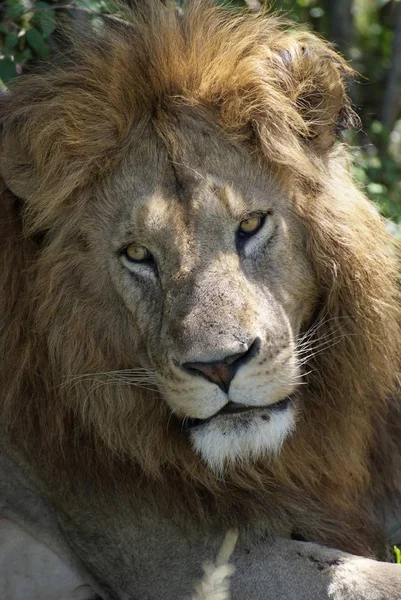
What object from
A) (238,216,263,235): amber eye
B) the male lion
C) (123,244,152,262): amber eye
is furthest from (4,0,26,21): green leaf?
(238,216,263,235): amber eye

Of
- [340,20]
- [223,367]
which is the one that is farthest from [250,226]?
[340,20]

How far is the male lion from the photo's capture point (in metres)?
3.41

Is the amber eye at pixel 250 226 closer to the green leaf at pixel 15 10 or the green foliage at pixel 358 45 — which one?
the green foliage at pixel 358 45

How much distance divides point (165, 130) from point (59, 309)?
68 centimetres

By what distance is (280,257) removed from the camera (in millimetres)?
3445

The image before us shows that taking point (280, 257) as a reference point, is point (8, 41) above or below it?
above

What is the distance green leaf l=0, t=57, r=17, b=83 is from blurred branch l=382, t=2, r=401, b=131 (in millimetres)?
2666

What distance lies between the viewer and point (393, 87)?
20.7 feet

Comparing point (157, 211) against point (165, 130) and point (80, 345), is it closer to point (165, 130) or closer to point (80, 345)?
point (165, 130)

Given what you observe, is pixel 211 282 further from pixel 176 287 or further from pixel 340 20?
pixel 340 20

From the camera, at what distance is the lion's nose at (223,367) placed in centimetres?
305

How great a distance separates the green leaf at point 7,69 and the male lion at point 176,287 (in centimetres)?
52

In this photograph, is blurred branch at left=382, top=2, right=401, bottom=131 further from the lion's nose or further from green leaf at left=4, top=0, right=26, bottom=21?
the lion's nose

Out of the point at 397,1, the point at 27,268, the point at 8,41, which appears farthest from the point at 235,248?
the point at 397,1
